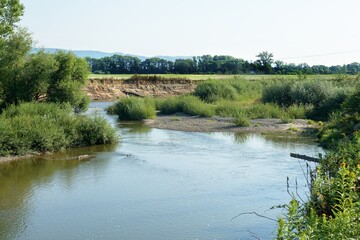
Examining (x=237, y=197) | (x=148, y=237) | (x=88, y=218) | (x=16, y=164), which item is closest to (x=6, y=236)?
(x=88, y=218)

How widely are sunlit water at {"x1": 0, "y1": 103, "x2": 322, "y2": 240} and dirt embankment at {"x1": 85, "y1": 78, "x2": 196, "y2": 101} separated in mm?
38014

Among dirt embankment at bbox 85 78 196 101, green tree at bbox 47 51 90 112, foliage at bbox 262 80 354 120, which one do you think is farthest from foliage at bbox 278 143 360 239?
dirt embankment at bbox 85 78 196 101

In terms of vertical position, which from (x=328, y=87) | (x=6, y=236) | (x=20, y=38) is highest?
(x=20, y=38)

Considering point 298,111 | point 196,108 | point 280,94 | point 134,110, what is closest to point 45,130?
point 134,110

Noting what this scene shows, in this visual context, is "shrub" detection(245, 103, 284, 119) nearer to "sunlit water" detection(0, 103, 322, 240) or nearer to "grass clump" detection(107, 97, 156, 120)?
"grass clump" detection(107, 97, 156, 120)

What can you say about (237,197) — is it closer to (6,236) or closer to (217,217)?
(217,217)

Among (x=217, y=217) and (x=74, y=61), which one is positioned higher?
(x=74, y=61)

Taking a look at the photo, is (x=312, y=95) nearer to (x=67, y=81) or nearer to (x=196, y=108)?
(x=196, y=108)

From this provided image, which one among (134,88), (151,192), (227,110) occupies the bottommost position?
(151,192)

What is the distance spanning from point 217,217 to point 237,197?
79.8 inches

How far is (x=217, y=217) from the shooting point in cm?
1330

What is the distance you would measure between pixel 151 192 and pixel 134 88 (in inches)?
2006

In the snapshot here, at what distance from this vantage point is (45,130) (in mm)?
22453

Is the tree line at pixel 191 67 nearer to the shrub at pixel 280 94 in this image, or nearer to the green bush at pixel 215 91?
the green bush at pixel 215 91
